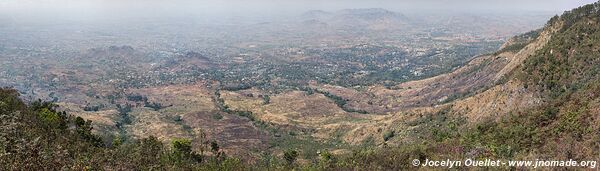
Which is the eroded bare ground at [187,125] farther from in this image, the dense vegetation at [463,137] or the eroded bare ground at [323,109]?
the dense vegetation at [463,137]

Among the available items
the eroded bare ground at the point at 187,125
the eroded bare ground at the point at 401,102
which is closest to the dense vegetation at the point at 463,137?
the eroded bare ground at the point at 401,102

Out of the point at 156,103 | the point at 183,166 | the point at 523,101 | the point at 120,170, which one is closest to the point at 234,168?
the point at 183,166

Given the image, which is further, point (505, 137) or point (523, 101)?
point (523, 101)

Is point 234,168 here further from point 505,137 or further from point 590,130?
point 590,130

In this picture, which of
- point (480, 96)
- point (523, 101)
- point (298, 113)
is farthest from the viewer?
point (298, 113)

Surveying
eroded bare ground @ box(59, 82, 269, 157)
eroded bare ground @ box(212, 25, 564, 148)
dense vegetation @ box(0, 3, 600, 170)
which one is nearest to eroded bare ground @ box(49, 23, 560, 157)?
eroded bare ground @ box(59, 82, 269, 157)

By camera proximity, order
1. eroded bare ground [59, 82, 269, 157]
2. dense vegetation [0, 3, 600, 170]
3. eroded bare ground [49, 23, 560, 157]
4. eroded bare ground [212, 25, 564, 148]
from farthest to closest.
Answer: eroded bare ground [59, 82, 269, 157] → eroded bare ground [49, 23, 560, 157] → eroded bare ground [212, 25, 564, 148] → dense vegetation [0, 3, 600, 170]

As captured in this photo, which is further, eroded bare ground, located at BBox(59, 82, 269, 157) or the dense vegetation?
eroded bare ground, located at BBox(59, 82, 269, 157)

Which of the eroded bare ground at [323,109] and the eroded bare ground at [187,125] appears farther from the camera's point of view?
the eroded bare ground at [187,125]

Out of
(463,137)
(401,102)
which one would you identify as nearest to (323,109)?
(401,102)

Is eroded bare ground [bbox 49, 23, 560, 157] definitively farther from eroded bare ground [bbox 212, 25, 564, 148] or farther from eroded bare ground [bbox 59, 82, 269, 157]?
eroded bare ground [bbox 212, 25, 564, 148]

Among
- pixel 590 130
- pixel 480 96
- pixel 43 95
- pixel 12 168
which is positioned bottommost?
pixel 43 95
